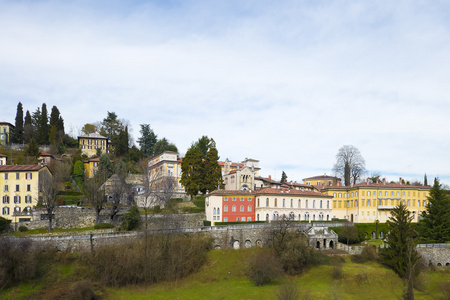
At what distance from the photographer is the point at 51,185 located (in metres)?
56.2

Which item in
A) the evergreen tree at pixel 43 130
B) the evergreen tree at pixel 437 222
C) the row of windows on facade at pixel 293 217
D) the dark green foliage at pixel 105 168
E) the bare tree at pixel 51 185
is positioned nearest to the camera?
the bare tree at pixel 51 185

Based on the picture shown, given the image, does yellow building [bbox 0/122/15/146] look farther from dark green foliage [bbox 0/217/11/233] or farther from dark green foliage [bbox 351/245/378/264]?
dark green foliage [bbox 351/245/378/264]

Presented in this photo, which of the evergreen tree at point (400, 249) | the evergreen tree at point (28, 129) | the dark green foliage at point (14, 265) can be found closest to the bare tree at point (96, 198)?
the dark green foliage at point (14, 265)

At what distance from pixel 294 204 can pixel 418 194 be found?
21.5 m

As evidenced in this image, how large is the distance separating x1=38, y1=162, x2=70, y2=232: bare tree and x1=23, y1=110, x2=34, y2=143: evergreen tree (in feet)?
64.4

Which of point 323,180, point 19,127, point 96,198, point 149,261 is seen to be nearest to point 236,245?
point 149,261

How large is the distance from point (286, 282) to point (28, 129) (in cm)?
6748

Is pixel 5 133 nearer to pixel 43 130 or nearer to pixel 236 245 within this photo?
pixel 43 130

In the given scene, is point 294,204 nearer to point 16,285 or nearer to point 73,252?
point 73,252

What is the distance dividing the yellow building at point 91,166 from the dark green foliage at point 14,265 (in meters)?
35.6

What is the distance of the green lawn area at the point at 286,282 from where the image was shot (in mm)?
43469

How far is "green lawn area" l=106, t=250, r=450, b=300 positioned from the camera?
43.5m

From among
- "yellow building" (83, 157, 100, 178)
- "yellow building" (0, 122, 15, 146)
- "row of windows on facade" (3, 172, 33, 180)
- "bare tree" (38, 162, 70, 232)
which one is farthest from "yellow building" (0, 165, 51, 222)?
"yellow building" (0, 122, 15, 146)

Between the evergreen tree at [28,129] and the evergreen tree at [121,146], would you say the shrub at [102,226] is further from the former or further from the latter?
the evergreen tree at [28,129]
